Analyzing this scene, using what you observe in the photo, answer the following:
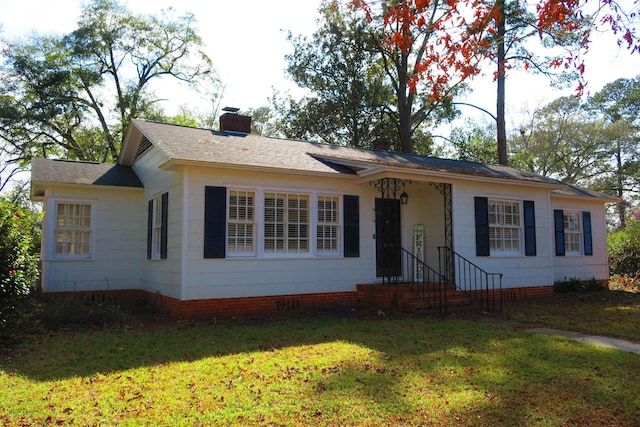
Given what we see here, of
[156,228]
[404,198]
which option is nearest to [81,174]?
[156,228]

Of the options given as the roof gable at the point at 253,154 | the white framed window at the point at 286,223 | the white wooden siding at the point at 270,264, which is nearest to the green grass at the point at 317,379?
the white wooden siding at the point at 270,264

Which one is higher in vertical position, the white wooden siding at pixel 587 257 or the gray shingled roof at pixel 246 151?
the gray shingled roof at pixel 246 151

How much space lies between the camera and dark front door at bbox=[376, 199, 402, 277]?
456 inches

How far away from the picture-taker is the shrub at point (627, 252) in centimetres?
1938

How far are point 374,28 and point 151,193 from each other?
17.7 m

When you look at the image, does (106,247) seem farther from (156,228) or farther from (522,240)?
(522,240)

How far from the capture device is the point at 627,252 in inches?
782

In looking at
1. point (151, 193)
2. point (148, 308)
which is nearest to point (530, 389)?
point (148, 308)

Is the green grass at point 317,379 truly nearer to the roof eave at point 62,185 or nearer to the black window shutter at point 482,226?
the black window shutter at point 482,226

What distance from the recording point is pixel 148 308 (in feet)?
36.1

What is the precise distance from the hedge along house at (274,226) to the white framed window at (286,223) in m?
0.02

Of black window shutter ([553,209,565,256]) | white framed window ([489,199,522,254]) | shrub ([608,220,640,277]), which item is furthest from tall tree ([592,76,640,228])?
white framed window ([489,199,522,254])

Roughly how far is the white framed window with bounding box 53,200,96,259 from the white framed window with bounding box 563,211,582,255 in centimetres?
1421

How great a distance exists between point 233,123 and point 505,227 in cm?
814
